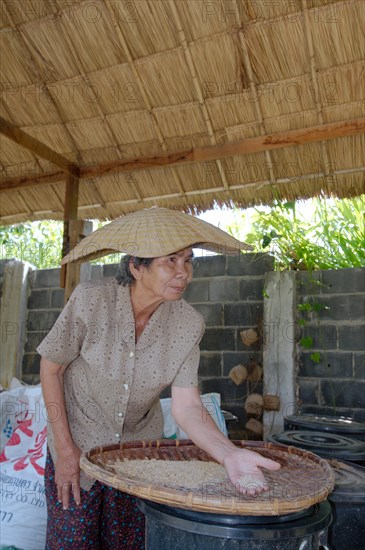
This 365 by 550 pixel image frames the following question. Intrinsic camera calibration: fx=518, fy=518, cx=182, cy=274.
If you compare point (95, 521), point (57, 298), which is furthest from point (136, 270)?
point (57, 298)

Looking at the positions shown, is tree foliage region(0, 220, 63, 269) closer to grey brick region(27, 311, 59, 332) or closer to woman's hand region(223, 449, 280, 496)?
grey brick region(27, 311, 59, 332)

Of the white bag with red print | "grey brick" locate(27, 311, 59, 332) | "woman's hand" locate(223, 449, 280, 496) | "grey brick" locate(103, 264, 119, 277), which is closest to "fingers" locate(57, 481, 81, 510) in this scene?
"woman's hand" locate(223, 449, 280, 496)

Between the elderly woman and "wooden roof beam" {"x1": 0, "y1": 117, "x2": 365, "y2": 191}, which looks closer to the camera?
the elderly woman

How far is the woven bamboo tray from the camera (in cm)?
117

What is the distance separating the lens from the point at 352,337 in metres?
3.42

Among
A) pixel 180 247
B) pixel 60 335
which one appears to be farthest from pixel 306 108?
pixel 60 335

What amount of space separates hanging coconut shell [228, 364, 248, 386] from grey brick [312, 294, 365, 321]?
0.62m

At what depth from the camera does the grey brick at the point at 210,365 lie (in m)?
3.79

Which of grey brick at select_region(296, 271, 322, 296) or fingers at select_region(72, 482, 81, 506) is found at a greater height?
grey brick at select_region(296, 271, 322, 296)

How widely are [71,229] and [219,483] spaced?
118 inches

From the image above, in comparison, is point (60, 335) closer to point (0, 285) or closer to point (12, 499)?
point (12, 499)

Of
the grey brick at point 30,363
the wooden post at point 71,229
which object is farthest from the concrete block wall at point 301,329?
the grey brick at point 30,363

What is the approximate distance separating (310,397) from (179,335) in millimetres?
1885

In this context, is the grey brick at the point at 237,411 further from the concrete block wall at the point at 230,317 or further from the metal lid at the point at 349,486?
the metal lid at the point at 349,486
